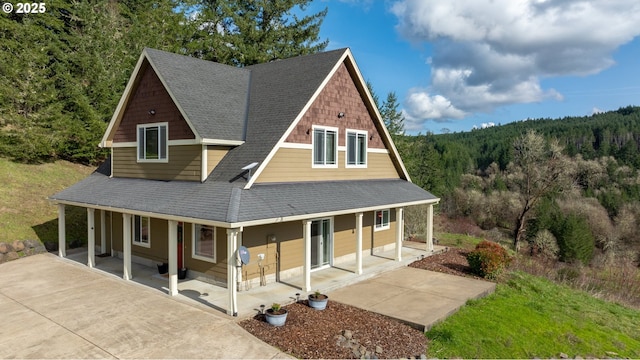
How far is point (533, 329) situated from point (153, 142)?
13.5 meters

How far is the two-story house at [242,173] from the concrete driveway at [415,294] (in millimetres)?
1329

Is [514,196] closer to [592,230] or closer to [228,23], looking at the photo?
[592,230]

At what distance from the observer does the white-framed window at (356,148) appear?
54.0 feet

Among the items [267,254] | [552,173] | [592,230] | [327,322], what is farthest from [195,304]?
[592,230]

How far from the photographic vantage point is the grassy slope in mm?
17656

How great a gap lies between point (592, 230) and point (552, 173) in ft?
65.9

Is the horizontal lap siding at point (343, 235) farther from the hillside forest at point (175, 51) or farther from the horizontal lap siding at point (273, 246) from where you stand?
the hillside forest at point (175, 51)

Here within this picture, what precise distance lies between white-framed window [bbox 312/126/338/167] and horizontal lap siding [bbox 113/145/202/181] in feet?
13.7

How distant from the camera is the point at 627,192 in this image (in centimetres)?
5666

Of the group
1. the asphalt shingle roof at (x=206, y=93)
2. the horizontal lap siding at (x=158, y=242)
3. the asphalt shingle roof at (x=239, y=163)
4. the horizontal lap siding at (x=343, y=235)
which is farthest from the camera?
the horizontal lap siding at (x=343, y=235)

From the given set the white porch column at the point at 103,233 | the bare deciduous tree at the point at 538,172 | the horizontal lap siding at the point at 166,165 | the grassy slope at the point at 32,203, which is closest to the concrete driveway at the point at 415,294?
the horizontal lap siding at the point at 166,165

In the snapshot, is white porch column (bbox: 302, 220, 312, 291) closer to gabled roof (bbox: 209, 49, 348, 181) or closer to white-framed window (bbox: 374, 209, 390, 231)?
gabled roof (bbox: 209, 49, 348, 181)

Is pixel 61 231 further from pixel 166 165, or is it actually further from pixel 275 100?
pixel 275 100

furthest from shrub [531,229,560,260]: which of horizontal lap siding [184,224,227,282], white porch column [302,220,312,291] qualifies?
horizontal lap siding [184,224,227,282]
